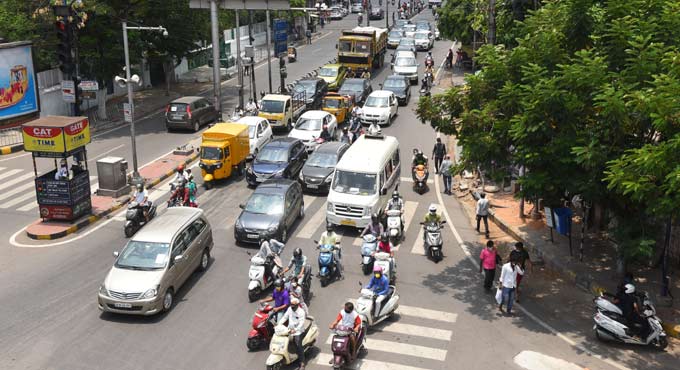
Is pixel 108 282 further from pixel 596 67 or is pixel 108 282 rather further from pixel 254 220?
pixel 596 67

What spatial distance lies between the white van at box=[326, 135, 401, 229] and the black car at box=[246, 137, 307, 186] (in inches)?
135

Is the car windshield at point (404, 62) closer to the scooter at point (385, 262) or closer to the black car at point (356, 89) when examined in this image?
the black car at point (356, 89)

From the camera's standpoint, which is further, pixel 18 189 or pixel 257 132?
pixel 257 132

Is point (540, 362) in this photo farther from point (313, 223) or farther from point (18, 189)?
point (18, 189)

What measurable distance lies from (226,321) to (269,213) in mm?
5635

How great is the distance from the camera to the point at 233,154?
29.0 metres

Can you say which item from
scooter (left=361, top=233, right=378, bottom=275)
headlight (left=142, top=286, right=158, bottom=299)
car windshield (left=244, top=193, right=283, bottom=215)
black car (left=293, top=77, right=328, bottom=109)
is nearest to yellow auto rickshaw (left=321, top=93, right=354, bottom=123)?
black car (left=293, top=77, right=328, bottom=109)

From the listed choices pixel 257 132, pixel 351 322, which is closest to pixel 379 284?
pixel 351 322

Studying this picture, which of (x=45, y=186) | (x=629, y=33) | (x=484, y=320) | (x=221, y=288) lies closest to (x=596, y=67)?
(x=629, y=33)

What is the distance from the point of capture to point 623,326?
16.0 meters

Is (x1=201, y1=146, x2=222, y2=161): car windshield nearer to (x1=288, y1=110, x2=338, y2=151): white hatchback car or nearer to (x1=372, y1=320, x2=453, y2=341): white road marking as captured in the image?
(x1=288, y1=110, x2=338, y2=151): white hatchback car

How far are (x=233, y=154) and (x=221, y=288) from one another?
34.6ft

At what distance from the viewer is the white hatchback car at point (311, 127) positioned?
33159mm

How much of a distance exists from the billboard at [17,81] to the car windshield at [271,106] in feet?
37.0
